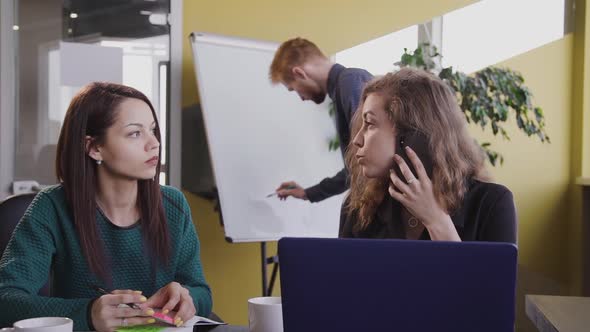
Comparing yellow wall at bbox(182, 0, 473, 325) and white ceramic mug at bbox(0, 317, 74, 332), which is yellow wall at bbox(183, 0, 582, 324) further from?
white ceramic mug at bbox(0, 317, 74, 332)

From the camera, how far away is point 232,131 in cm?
298

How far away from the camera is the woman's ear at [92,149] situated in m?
1.53

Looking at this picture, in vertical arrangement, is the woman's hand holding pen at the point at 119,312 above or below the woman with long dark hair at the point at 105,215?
below

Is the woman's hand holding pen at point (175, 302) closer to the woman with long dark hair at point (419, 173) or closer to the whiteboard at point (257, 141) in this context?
the woman with long dark hair at point (419, 173)

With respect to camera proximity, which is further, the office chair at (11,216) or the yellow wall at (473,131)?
the yellow wall at (473,131)

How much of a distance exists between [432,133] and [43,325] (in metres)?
0.93

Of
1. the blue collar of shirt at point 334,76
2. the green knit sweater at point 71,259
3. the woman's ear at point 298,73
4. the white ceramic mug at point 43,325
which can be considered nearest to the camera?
the white ceramic mug at point 43,325

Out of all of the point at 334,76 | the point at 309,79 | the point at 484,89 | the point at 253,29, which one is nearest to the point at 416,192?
the point at 334,76

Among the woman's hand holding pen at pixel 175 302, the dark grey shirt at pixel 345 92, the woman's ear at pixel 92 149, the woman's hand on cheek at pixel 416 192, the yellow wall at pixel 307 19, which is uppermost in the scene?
the yellow wall at pixel 307 19

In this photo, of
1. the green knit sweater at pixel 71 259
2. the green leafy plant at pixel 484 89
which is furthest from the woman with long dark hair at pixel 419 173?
the green leafy plant at pixel 484 89

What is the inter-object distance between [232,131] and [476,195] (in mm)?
1541

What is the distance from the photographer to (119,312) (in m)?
1.18

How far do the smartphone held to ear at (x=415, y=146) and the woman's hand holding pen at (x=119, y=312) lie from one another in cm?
67

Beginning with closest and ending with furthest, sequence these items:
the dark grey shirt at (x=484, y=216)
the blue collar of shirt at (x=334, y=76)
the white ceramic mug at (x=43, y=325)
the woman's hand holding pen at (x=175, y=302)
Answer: the white ceramic mug at (x=43, y=325) → the woman's hand holding pen at (x=175, y=302) → the dark grey shirt at (x=484, y=216) → the blue collar of shirt at (x=334, y=76)
